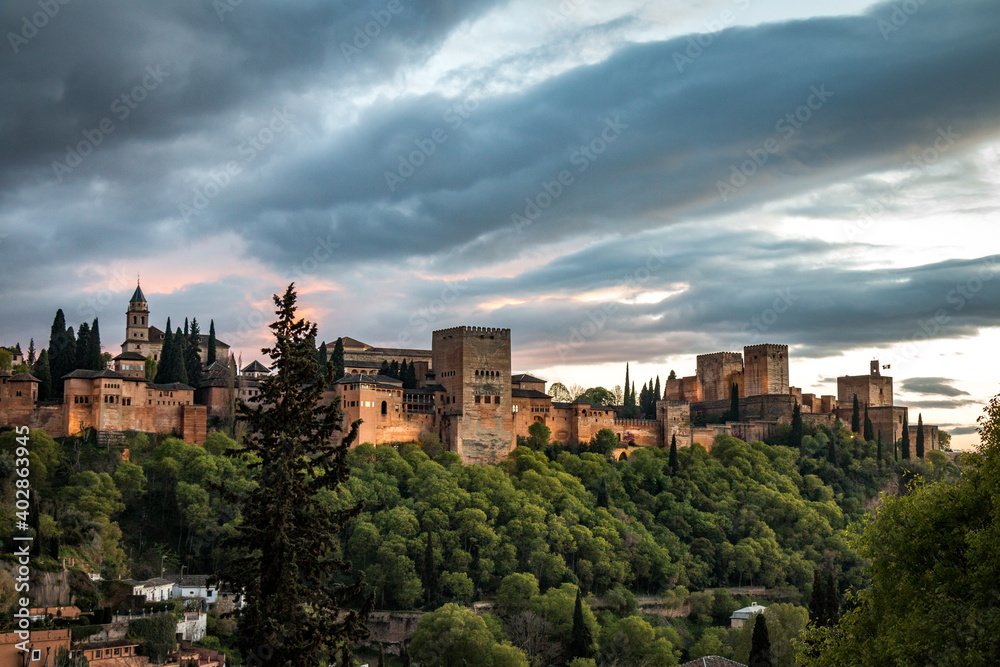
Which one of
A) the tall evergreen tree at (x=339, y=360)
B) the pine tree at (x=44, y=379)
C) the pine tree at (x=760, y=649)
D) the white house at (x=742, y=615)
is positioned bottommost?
the white house at (x=742, y=615)

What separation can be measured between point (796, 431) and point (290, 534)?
74.7 m

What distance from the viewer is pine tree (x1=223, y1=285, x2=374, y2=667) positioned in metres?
14.8

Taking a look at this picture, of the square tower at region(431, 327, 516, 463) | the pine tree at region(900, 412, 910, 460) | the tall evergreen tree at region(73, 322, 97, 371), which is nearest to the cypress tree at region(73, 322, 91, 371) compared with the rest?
the tall evergreen tree at region(73, 322, 97, 371)

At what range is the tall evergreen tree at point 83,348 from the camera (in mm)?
65562

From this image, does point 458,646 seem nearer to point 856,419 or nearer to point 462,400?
point 462,400

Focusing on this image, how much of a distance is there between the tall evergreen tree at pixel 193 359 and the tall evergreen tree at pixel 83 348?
19.5ft

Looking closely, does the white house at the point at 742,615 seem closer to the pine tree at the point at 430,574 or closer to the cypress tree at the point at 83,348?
the pine tree at the point at 430,574

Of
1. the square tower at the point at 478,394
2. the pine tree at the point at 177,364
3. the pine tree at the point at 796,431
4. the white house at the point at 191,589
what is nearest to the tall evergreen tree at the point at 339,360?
the square tower at the point at 478,394


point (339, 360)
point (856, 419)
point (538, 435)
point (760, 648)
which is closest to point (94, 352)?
point (339, 360)

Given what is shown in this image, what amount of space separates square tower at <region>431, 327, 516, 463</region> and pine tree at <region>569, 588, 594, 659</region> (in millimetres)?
22327

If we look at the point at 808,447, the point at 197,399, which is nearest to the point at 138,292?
the point at 197,399

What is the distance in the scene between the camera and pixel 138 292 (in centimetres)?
8856

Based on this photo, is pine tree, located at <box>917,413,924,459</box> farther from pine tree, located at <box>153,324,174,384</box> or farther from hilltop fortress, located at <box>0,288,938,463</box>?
pine tree, located at <box>153,324,174,384</box>

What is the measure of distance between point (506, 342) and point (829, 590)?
35.4m
